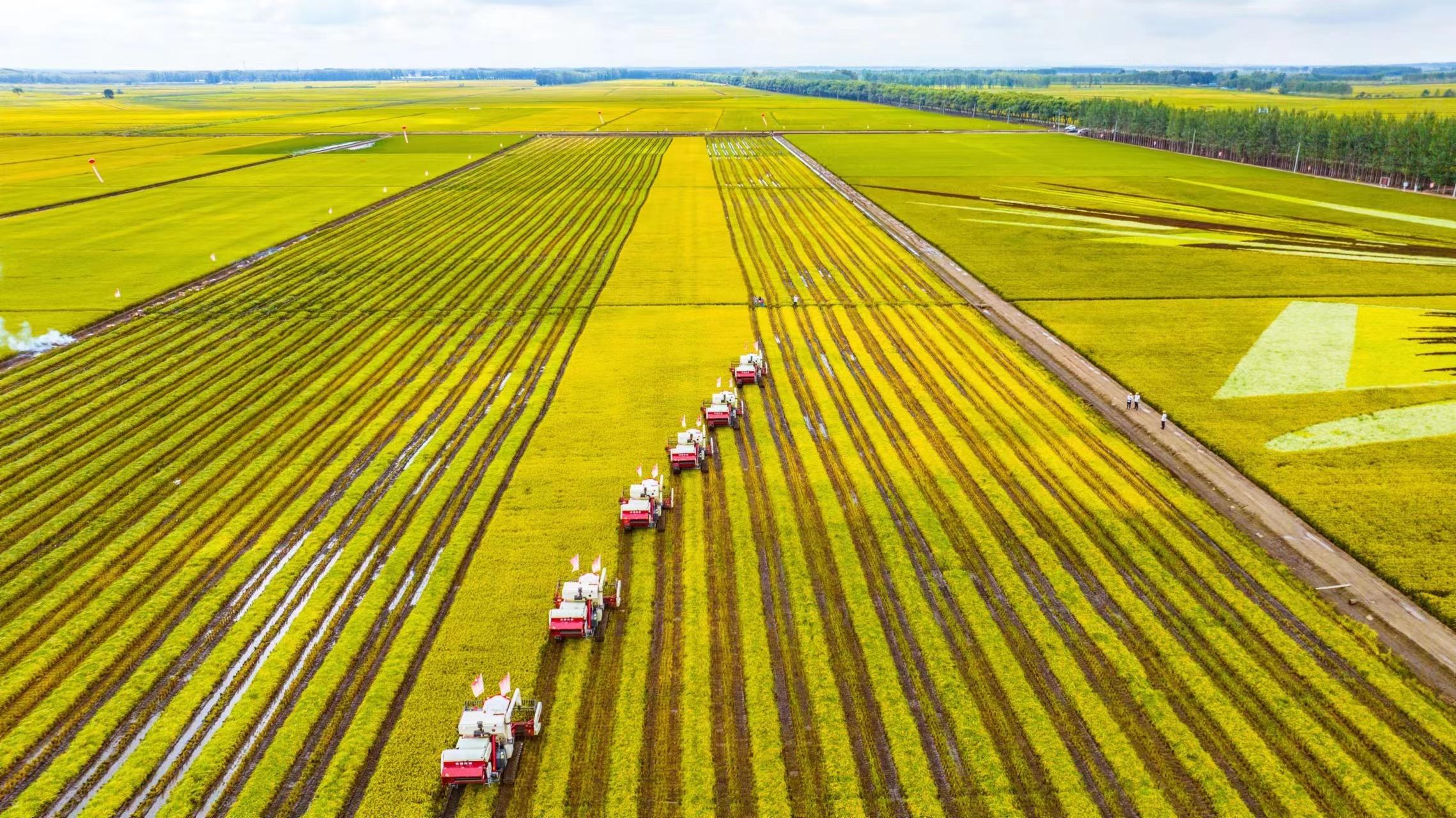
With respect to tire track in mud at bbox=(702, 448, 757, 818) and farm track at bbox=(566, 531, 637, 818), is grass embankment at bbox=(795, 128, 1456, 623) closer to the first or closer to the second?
tire track in mud at bbox=(702, 448, 757, 818)

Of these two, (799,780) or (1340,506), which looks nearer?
(799,780)

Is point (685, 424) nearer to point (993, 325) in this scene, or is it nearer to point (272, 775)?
point (272, 775)

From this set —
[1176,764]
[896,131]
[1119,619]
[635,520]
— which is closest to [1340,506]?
[1119,619]

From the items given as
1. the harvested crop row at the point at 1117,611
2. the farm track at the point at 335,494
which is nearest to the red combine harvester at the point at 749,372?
the harvested crop row at the point at 1117,611

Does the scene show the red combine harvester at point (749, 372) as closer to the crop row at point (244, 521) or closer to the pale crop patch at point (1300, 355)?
the crop row at point (244, 521)

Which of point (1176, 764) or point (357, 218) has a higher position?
point (357, 218)

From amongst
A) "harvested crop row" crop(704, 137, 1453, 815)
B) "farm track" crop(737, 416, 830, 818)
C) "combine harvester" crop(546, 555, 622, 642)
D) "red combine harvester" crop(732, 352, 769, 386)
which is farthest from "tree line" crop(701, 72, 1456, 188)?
"combine harvester" crop(546, 555, 622, 642)

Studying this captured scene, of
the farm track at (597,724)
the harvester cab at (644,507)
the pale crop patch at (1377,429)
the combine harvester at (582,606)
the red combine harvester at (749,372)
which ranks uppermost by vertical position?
the red combine harvester at (749,372)
